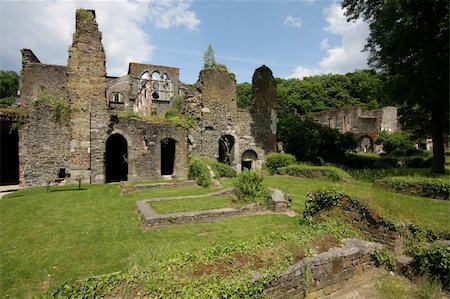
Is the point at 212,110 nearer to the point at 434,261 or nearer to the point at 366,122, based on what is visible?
the point at 434,261

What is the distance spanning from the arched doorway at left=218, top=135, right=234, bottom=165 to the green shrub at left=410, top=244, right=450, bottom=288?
16350 millimetres

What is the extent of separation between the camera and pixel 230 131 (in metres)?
21.1

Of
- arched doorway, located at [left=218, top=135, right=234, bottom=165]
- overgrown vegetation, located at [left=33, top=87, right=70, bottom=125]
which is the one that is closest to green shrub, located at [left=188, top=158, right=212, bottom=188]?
arched doorway, located at [left=218, top=135, right=234, bottom=165]

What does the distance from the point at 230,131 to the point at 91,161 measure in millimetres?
9960

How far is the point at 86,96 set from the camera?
16.0 meters

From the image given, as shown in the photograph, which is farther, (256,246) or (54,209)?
(54,209)

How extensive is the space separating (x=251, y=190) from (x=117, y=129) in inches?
404

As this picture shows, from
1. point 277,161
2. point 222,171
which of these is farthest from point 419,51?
point 222,171

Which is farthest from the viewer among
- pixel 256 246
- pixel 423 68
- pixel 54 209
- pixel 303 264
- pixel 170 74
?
pixel 170 74

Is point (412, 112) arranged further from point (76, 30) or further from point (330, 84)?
point (330, 84)

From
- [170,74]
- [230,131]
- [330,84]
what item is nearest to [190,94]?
[230,131]

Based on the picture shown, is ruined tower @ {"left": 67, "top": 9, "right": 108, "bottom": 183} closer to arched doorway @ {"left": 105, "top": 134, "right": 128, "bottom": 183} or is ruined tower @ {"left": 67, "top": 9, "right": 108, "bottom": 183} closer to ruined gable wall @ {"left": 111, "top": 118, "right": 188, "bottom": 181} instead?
ruined gable wall @ {"left": 111, "top": 118, "right": 188, "bottom": 181}

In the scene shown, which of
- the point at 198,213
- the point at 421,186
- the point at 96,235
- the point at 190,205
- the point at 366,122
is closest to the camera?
the point at 96,235

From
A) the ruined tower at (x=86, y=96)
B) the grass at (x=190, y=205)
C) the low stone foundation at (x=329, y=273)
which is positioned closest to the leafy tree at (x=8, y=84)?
the ruined tower at (x=86, y=96)
